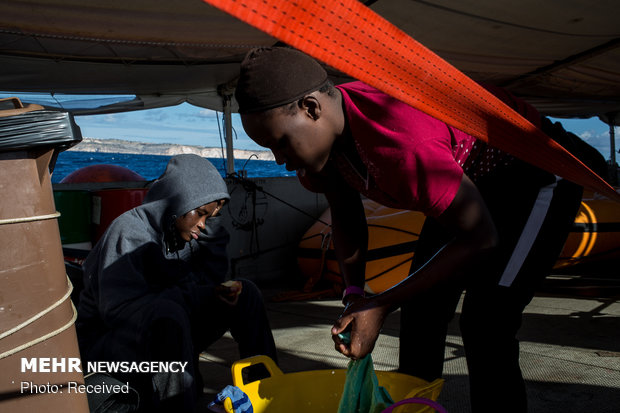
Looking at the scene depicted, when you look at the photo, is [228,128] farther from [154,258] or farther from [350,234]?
[350,234]

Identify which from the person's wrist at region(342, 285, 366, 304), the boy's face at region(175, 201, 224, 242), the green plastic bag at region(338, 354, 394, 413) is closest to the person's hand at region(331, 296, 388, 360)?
the green plastic bag at region(338, 354, 394, 413)

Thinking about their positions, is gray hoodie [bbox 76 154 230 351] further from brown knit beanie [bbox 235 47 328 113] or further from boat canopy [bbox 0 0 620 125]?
boat canopy [bbox 0 0 620 125]

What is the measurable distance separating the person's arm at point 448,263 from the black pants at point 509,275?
0.24 m

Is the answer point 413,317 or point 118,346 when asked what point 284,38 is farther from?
point 118,346

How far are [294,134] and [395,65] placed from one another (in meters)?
0.35

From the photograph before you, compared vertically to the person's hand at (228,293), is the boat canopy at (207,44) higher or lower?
higher

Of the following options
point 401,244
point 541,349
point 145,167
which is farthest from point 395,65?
point 145,167

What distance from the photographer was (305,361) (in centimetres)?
317

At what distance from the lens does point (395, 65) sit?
101cm

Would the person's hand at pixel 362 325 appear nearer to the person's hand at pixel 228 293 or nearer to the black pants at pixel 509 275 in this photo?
the black pants at pixel 509 275

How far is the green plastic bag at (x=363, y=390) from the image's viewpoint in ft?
5.08

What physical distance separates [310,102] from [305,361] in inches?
90.0

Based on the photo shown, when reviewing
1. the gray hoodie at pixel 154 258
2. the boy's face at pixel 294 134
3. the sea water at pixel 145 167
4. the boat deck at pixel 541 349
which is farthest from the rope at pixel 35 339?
the sea water at pixel 145 167

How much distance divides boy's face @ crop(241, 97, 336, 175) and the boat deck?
5.38 feet
